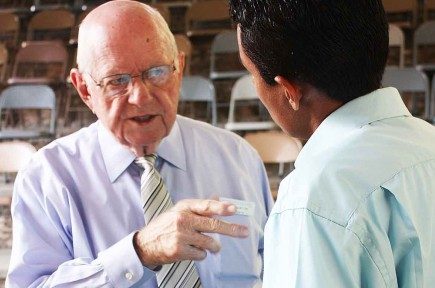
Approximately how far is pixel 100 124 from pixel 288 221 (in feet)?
3.06

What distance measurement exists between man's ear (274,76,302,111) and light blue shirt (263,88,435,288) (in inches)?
2.7

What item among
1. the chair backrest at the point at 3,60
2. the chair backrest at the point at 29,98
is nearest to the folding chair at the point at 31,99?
the chair backrest at the point at 29,98

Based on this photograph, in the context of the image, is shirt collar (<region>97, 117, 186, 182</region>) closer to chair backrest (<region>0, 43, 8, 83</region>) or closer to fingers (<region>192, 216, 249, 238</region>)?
fingers (<region>192, 216, 249, 238</region>)

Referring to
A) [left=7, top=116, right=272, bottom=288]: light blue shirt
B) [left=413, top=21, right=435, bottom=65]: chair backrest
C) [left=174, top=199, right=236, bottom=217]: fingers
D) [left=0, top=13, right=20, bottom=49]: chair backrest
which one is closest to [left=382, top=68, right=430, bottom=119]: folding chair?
[left=413, top=21, right=435, bottom=65]: chair backrest

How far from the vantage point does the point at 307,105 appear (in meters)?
0.73

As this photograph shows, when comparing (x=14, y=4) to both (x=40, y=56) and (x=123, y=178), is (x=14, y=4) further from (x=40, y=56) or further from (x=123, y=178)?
(x=123, y=178)

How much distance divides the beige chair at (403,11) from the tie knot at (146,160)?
4.67 meters

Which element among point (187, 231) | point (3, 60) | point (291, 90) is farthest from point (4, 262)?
point (3, 60)

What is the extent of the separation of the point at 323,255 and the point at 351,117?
173mm

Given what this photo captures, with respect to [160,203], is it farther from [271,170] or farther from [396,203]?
[271,170]

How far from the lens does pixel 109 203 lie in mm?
Answer: 1359

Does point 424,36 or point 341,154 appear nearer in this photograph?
point 341,154

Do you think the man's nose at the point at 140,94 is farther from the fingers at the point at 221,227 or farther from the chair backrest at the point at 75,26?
the chair backrest at the point at 75,26

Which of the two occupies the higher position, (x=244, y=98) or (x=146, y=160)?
(x=146, y=160)
